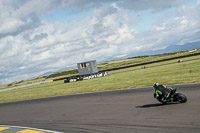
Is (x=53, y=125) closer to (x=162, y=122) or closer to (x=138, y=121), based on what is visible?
(x=138, y=121)

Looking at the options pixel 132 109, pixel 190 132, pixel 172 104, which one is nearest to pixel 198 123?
pixel 190 132

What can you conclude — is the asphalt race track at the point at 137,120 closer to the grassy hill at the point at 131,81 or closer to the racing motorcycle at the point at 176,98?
the racing motorcycle at the point at 176,98

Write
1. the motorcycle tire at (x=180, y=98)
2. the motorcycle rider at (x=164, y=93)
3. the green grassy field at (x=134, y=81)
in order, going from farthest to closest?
the green grassy field at (x=134, y=81), the motorcycle rider at (x=164, y=93), the motorcycle tire at (x=180, y=98)

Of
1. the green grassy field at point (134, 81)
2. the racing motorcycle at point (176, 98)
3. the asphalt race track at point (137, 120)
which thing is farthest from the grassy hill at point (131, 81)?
the asphalt race track at point (137, 120)

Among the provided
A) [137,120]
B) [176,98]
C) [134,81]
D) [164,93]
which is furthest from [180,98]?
[134,81]

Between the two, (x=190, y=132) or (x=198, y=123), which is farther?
(x=198, y=123)

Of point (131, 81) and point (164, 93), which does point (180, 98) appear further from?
point (131, 81)

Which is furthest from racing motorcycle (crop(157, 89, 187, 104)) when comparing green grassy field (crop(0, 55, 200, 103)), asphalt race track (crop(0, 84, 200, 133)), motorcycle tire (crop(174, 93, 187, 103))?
green grassy field (crop(0, 55, 200, 103))

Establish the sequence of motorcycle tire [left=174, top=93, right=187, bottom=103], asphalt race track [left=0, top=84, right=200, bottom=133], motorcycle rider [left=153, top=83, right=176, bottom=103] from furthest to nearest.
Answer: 1. motorcycle rider [left=153, top=83, right=176, bottom=103]
2. motorcycle tire [left=174, top=93, right=187, bottom=103]
3. asphalt race track [left=0, top=84, right=200, bottom=133]

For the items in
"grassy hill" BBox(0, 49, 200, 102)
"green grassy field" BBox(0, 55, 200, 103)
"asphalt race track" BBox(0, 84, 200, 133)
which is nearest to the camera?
"asphalt race track" BBox(0, 84, 200, 133)

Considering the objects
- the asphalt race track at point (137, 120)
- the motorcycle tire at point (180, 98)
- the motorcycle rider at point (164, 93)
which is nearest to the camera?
the asphalt race track at point (137, 120)

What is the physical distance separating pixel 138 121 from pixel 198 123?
2.47m

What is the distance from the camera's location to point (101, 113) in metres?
11.9

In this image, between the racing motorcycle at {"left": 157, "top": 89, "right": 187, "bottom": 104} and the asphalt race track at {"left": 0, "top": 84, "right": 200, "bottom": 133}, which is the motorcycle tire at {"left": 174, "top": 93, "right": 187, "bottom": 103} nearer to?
the racing motorcycle at {"left": 157, "top": 89, "right": 187, "bottom": 104}
